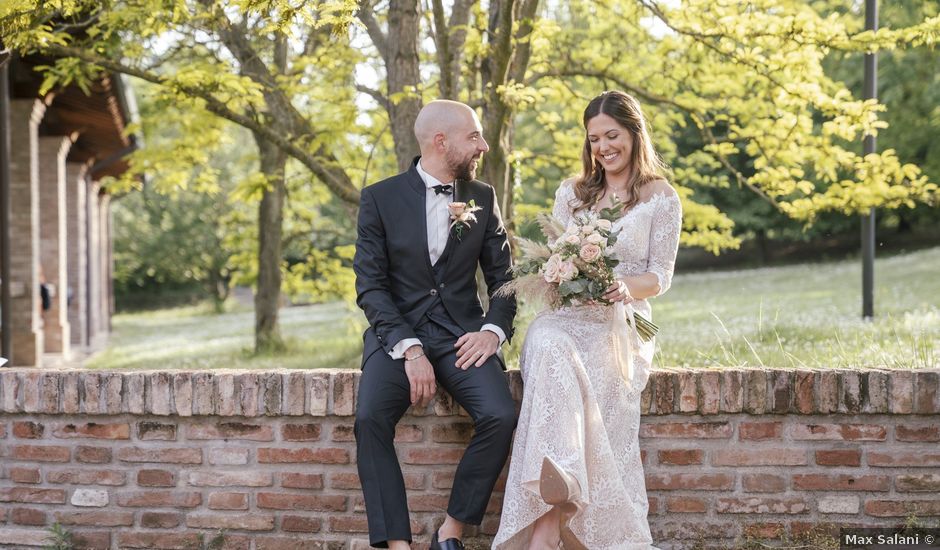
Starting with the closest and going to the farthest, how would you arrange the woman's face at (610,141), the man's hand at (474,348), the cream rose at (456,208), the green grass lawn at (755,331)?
1. the man's hand at (474,348)
2. the cream rose at (456,208)
3. the woman's face at (610,141)
4. the green grass lawn at (755,331)

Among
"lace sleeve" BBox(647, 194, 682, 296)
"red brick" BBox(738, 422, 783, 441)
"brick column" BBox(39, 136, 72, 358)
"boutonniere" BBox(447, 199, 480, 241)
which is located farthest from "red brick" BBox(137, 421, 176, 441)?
"brick column" BBox(39, 136, 72, 358)

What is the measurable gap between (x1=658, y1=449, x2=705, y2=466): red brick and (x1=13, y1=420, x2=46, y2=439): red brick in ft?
8.60

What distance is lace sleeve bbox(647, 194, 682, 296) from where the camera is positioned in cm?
394

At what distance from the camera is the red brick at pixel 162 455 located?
3885 millimetres

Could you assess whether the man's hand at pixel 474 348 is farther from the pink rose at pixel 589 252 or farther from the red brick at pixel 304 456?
the red brick at pixel 304 456

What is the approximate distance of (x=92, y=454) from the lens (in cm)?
392

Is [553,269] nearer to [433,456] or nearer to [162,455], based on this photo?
[433,456]

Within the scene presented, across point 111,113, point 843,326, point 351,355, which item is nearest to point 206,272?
point 111,113

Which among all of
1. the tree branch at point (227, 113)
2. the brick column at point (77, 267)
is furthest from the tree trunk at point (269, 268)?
the brick column at point (77, 267)

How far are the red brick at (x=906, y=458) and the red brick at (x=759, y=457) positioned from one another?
0.29m

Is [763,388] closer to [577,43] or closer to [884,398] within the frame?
[884,398]

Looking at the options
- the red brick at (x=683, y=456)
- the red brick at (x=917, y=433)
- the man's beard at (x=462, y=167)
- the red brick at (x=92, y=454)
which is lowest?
the red brick at (x=92, y=454)

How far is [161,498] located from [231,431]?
42cm

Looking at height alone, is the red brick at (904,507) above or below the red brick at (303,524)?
above
